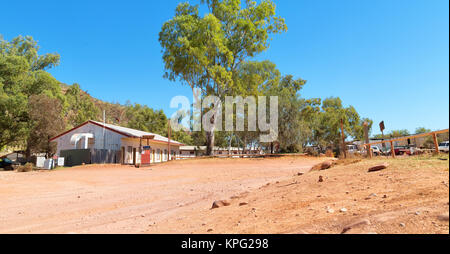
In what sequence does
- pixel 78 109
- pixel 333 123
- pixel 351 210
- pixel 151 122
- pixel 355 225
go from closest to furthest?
pixel 355 225
pixel 351 210
pixel 333 123
pixel 151 122
pixel 78 109

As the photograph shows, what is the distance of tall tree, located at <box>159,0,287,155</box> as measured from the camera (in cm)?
3086

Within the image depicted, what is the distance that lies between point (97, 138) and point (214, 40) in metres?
18.0

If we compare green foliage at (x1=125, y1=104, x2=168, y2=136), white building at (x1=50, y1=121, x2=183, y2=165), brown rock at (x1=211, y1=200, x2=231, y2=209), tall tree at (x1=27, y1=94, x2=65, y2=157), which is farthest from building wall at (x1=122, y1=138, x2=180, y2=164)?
brown rock at (x1=211, y1=200, x2=231, y2=209)

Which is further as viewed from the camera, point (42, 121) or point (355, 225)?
point (42, 121)

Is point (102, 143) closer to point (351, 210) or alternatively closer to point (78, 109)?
point (351, 210)

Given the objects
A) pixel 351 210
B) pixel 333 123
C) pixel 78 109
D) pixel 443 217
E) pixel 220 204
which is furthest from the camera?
pixel 78 109

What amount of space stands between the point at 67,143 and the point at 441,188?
125ft

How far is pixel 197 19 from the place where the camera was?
1282 inches

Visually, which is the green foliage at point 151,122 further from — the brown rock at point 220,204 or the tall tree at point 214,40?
the brown rock at point 220,204

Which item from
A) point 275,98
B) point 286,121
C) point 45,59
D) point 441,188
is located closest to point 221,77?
point 275,98

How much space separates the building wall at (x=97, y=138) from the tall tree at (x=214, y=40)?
971 cm

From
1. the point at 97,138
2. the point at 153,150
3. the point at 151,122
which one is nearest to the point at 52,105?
the point at 97,138

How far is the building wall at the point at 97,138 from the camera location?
33.8 meters

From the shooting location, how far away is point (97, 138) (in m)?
34.4
